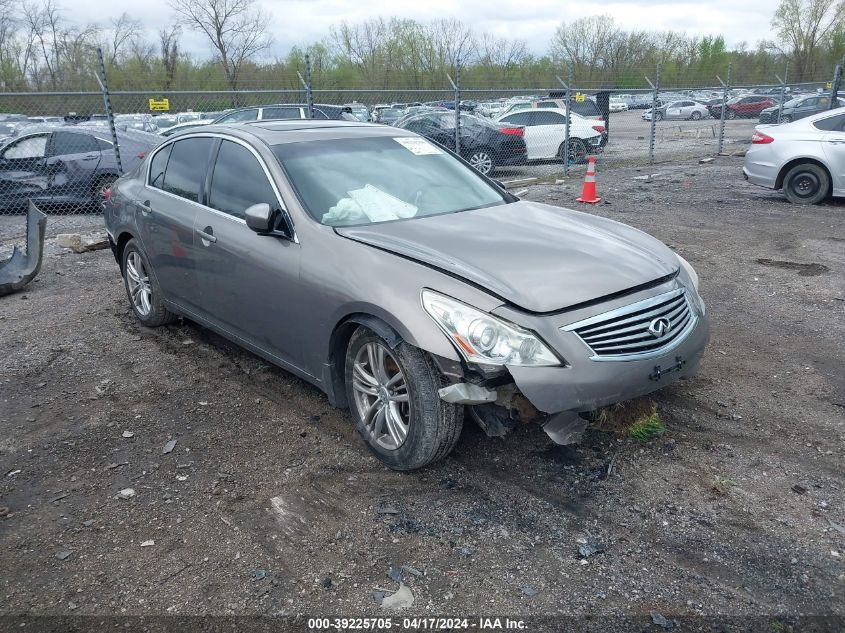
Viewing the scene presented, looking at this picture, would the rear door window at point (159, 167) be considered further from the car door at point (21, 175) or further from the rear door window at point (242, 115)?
the rear door window at point (242, 115)

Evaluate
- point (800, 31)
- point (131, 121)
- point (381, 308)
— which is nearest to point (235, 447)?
point (381, 308)

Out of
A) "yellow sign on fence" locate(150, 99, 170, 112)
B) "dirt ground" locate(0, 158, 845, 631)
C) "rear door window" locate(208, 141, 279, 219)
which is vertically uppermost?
"yellow sign on fence" locate(150, 99, 170, 112)

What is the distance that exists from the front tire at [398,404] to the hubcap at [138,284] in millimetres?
2807

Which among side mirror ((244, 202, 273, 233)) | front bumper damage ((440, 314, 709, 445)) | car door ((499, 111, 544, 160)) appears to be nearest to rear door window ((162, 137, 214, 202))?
side mirror ((244, 202, 273, 233))

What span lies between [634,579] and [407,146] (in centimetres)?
317

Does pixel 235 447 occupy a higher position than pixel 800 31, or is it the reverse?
pixel 800 31

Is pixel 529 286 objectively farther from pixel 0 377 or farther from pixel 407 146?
pixel 0 377

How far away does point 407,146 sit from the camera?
474cm

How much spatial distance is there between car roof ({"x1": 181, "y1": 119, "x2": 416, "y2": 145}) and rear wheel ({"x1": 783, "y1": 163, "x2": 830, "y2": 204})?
28.1 feet

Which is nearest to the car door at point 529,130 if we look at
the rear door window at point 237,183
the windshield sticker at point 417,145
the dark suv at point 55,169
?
the dark suv at point 55,169

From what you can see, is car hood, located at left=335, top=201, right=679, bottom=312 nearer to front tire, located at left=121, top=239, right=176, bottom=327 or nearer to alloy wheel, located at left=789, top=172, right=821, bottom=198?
front tire, located at left=121, top=239, right=176, bottom=327

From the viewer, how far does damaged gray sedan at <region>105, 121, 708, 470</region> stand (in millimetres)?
3080

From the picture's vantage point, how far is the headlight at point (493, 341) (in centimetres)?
302

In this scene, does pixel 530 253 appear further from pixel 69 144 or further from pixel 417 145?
pixel 69 144
